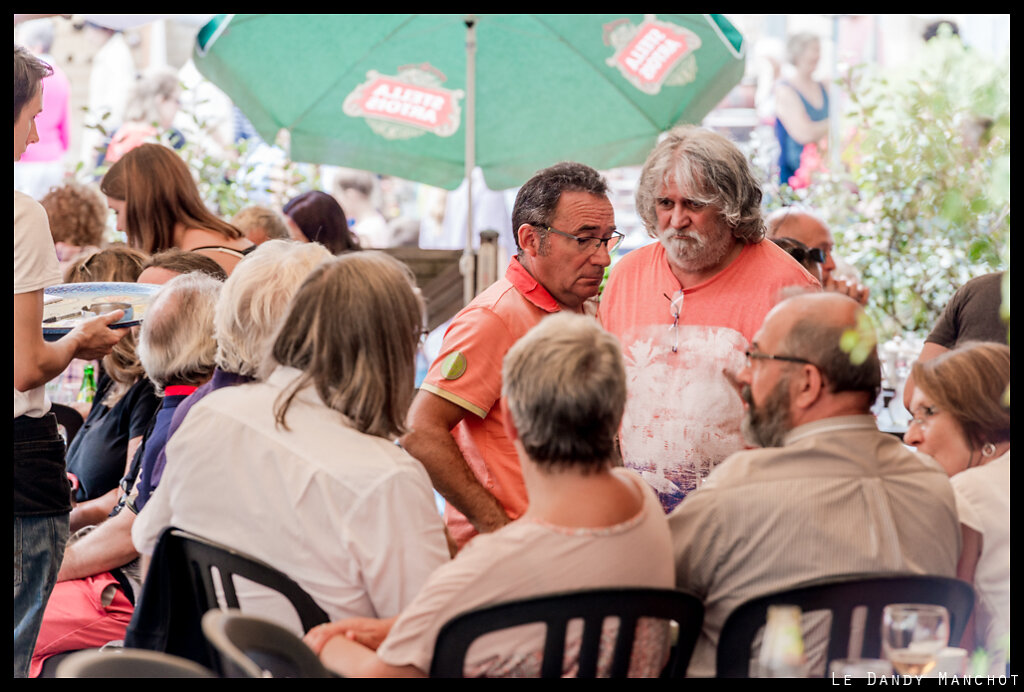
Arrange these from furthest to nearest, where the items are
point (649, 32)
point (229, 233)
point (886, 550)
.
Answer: point (649, 32) < point (229, 233) < point (886, 550)

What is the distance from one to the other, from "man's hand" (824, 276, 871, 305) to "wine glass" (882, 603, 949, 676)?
7.14 feet

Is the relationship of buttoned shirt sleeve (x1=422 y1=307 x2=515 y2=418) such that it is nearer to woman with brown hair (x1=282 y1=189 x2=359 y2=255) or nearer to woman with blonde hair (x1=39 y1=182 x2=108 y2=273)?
woman with brown hair (x1=282 y1=189 x2=359 y2=255)

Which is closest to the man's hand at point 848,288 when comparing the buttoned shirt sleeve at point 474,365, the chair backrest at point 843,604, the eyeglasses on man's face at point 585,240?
the eyeglasses on man's face at point 585,240

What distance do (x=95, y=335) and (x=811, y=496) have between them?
1877 mm

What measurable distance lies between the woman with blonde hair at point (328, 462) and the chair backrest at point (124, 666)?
439mm

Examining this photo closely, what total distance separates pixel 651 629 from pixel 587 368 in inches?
18.4

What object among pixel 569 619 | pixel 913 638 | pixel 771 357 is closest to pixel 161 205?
pixel 771 357

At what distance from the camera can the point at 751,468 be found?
2021 millimetres

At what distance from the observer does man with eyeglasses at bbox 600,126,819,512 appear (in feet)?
8.71

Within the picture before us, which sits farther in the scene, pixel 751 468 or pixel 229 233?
pixel 229 233

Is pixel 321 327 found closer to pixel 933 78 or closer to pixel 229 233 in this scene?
pixel 229 233
